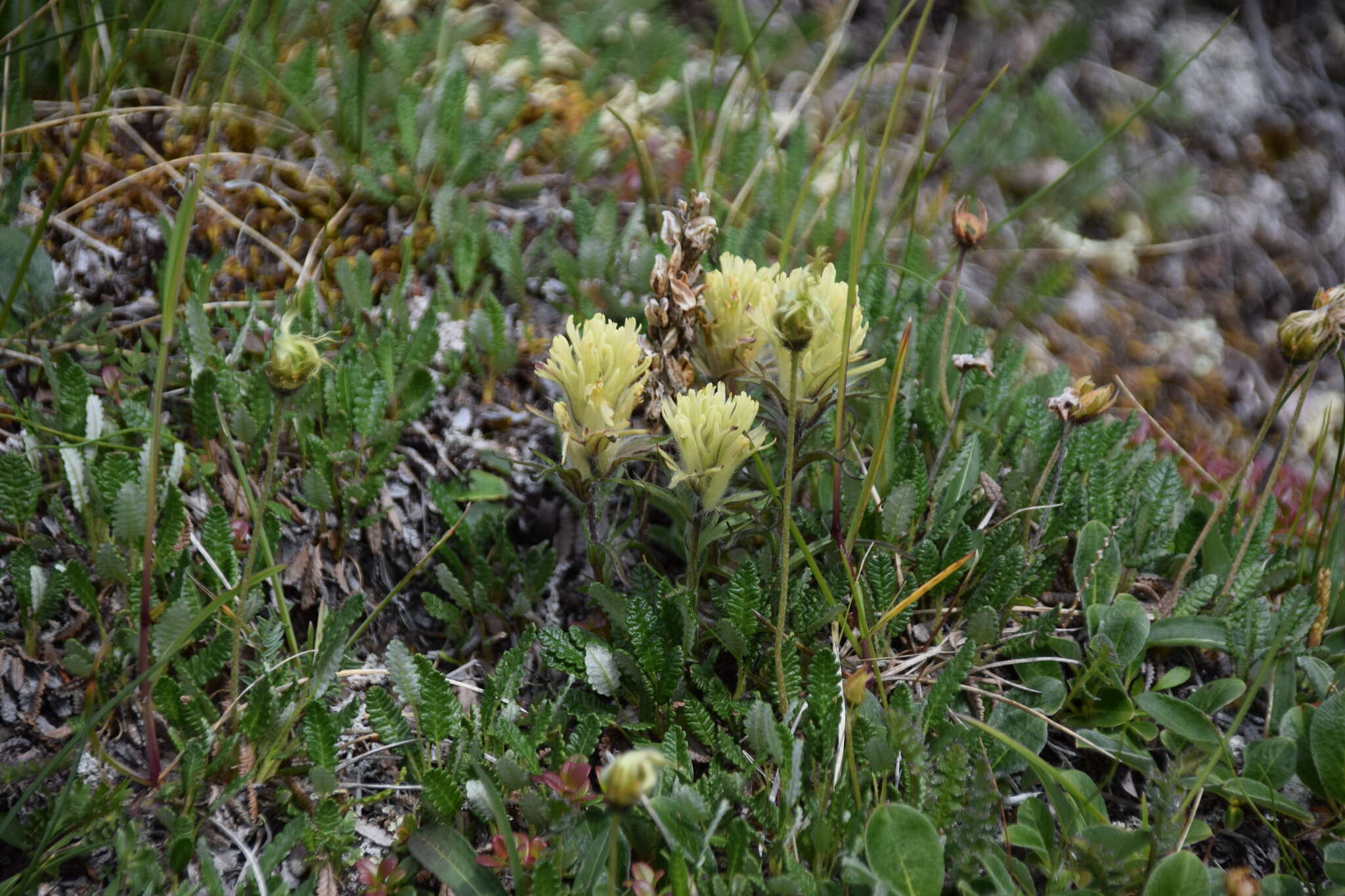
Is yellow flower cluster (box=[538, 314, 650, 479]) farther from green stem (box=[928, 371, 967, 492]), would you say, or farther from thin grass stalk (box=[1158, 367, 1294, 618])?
thin grass stalk (box=[1158, 367, 1294, 618])

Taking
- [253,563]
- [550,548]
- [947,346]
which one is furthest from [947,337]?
[253,563]

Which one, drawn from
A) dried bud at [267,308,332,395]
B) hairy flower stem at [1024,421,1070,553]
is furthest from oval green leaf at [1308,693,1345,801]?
dried bud at [267,308,332,395]

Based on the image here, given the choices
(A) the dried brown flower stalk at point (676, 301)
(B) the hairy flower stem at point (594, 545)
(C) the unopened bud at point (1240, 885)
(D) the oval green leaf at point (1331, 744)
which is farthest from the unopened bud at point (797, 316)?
(D) the oval green leaf at point (1331, 744)

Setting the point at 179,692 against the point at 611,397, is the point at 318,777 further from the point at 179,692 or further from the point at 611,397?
the point at 611,397

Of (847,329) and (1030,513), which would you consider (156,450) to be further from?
(1030,513)

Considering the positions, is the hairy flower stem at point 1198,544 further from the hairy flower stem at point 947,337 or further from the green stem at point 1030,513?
the hairy flower stem at point 947,337

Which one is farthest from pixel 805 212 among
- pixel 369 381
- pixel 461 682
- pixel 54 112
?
pixel 54 112
